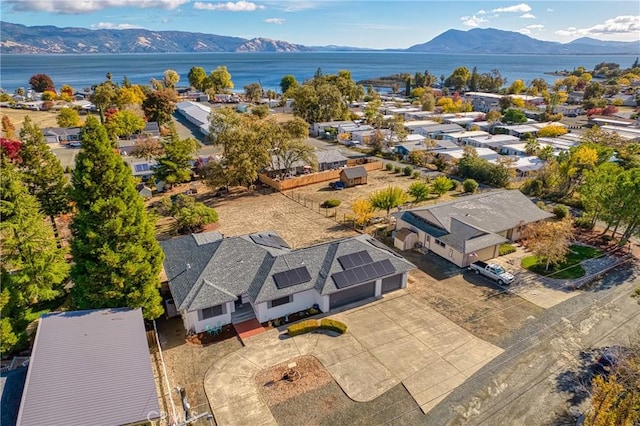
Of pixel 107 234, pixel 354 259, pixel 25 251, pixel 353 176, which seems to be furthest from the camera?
pixel 353 176

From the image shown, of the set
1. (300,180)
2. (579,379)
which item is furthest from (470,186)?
(579,379)

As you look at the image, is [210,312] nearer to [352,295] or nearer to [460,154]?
[352,295]

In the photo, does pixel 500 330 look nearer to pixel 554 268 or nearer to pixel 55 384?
pixel 554 268

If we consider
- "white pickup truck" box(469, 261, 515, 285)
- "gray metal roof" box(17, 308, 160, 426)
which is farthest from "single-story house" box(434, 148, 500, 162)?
"gray metal roof" box(17, 308, 160, 426)

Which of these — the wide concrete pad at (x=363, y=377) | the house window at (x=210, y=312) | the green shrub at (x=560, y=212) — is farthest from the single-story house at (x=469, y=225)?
the house window at (x=210, y=312)

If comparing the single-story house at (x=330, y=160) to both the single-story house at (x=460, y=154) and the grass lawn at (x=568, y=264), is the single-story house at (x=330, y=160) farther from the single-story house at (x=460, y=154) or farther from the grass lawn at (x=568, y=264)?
the grass lawn at (x=568, y=264)

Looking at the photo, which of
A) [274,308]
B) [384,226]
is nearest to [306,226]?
[384,226]
